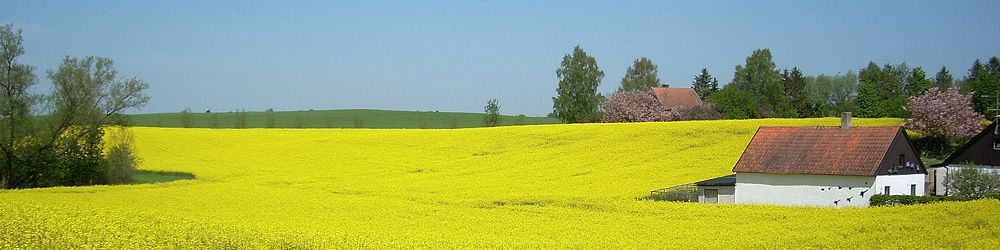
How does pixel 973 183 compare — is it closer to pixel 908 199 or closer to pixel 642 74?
pixel 908 199

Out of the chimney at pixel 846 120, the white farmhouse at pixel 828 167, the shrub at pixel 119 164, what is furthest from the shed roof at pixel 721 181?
the shrub at pixel 119 164

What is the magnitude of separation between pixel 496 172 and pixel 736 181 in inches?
473

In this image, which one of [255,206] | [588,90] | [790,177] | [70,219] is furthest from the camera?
[588,90]

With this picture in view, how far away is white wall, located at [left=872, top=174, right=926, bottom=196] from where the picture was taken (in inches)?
1367

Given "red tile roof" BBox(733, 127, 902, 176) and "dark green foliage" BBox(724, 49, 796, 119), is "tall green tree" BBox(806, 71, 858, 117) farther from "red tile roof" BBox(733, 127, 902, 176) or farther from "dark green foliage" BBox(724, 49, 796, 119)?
"red tile roof" BBox(733, 127, 902, 176)

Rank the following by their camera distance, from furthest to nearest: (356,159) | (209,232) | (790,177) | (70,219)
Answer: (356,159) → (790,177) → (70,219) → (209,232)

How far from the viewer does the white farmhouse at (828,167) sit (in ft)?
115

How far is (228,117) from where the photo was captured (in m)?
108

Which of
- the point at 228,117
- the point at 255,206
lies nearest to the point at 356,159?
the point at 255,206

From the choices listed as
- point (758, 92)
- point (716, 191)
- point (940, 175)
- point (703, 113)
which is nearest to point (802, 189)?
point (716, 191)

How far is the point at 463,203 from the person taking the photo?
111ft

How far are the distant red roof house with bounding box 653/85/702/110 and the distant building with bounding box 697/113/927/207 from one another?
53.3 metres

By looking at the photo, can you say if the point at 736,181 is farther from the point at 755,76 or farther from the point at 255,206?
the point at 755,76

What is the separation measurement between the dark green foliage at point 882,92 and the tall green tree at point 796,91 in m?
4.39
